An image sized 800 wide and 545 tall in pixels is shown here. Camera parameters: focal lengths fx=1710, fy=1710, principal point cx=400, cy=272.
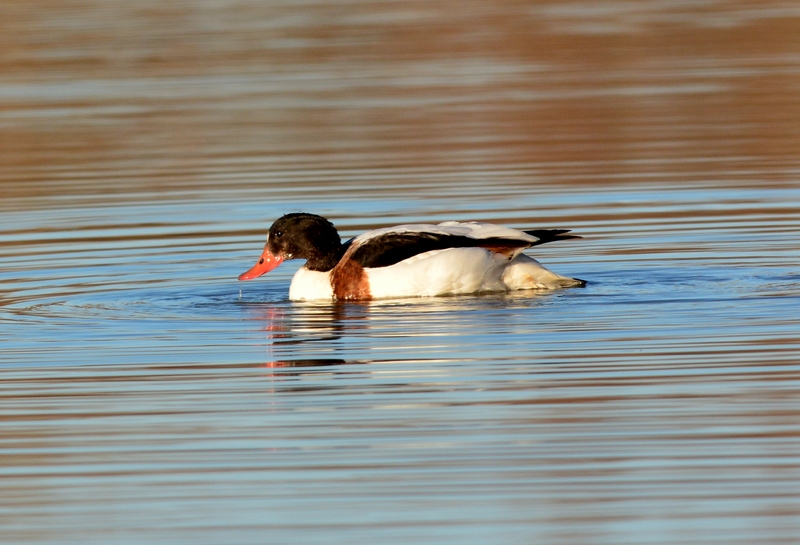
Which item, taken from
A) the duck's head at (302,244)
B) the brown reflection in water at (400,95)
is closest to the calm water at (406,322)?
the brown reflection in water at (400,95)

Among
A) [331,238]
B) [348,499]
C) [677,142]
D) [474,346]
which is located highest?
[677,142]

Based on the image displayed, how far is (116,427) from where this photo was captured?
28.1 feet

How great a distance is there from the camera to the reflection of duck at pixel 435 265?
1218 centimetres

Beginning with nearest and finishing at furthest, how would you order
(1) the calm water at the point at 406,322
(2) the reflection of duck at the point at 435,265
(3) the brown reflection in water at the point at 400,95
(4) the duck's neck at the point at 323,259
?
(1) the calm water at the point at 406,322, (2) the reflection of duck at the point at 435,265, (4) the duck's neck at the point at 323,259, (3) the brown reflection in water at the point at 400,95

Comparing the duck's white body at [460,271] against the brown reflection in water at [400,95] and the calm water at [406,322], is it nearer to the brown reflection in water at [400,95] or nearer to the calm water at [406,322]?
the calm water at [406,322]

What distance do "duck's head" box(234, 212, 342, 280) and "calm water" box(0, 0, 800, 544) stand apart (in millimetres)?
338

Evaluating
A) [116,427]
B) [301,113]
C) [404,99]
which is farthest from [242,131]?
[116,427]

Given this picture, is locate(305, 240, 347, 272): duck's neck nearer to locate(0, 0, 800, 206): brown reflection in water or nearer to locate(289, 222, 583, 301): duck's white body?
locate(289, 222, 583, 301): duck's white body

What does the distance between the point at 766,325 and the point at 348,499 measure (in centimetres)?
415

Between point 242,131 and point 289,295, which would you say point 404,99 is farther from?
point 289,295

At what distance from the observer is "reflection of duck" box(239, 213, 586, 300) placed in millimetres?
12180

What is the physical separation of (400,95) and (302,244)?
12.8 m

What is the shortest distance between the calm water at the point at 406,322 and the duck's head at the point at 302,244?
1.11ft


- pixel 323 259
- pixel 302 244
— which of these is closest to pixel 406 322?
pixel 323 259
